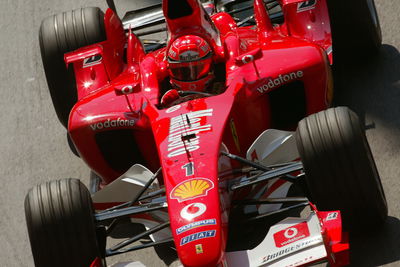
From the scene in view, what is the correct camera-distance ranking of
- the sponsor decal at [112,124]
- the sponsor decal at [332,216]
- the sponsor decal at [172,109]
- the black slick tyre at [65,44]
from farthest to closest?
the black slick tyre at [65,44] < the sponsor decal at [112,124] < the sponsor decal at [172,109] < the sponsor decal at [332,216]

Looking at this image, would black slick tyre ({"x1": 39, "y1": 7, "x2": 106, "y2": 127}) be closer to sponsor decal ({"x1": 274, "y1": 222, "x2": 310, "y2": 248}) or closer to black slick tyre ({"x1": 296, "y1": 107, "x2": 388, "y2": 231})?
black slick tyre ({"x1": 296, "y1": 107, "x2": 388, "y2": 231})

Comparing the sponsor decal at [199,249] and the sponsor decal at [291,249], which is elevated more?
the sponsor decal at [199,249]

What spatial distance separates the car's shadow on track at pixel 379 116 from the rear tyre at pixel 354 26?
212 mm

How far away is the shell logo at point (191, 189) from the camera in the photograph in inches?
267

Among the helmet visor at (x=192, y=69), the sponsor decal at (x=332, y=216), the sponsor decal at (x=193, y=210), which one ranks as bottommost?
the sponsor decal at (x=332, y=216)

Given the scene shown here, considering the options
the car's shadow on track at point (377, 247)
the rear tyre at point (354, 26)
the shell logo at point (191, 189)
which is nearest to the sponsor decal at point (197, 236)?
the shell logo at point (191, 189)

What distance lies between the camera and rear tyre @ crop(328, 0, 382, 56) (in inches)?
358

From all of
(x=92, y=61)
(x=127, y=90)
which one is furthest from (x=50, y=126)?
(x=127, y=90)

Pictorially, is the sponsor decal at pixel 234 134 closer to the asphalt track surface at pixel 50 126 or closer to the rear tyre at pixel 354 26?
the asphalt track surface at pixel 50 126

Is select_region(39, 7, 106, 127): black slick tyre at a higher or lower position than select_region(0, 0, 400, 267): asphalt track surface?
higher

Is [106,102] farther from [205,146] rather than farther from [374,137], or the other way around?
[374,137]

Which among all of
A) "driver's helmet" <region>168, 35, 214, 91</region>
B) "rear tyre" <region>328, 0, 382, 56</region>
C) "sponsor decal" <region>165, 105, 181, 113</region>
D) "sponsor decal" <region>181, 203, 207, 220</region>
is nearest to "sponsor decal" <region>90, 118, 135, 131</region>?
"sponsor decal" <region>165, 105, 181, 113</region>

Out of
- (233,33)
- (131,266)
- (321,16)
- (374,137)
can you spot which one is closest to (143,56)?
(233,33)

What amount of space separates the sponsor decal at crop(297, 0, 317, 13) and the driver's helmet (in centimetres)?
124
